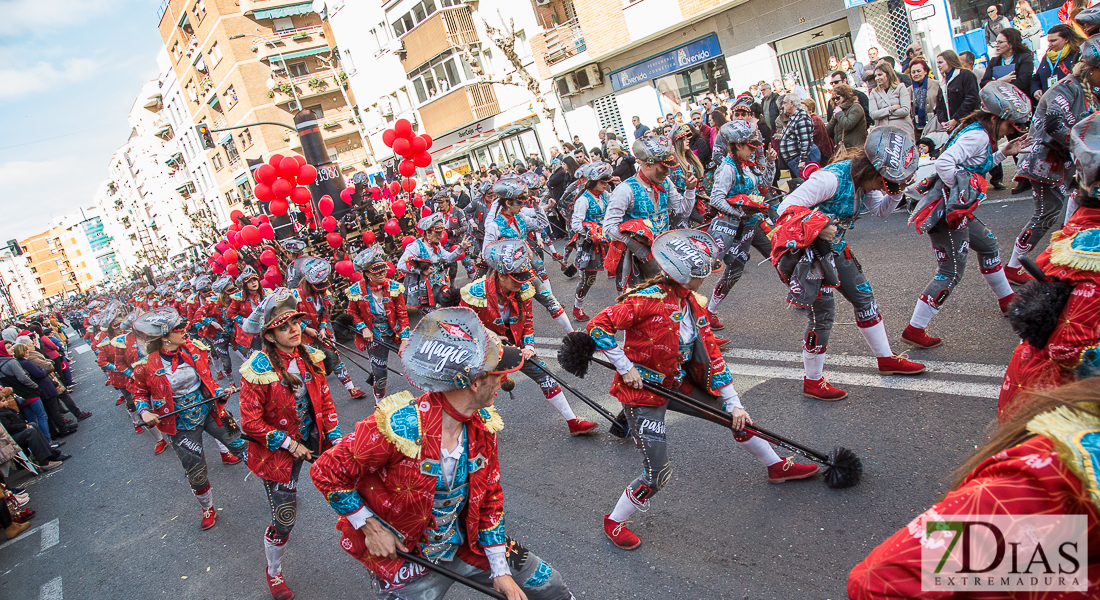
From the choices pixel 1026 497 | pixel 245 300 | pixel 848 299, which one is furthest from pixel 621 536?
pixel 245 300

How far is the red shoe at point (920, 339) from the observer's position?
16.9 ft

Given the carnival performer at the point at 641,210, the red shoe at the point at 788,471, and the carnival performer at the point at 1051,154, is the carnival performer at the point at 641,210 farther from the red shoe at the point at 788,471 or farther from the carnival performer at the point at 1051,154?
the carnival performer at the point at 1051,154

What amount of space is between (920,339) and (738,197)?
2.16 metres

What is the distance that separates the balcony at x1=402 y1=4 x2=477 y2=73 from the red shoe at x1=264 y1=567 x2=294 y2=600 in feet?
90.8

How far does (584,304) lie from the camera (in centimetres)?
994

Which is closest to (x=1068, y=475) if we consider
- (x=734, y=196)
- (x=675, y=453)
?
(x=675, y=453)

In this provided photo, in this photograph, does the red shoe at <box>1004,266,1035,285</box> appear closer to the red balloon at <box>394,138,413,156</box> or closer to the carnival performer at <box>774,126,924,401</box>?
the carnival performer at <box>774,126,924,401</box>

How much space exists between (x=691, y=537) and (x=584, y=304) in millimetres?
6209

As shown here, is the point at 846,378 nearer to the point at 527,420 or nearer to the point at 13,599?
the point at 527,420

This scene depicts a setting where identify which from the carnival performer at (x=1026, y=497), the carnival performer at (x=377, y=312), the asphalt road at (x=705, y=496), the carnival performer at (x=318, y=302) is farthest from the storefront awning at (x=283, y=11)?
the carnival performer at (x=1026, y=497)

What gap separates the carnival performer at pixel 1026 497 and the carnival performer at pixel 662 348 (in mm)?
2181

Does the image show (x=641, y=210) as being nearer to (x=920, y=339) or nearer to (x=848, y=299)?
(x=848, y=299)

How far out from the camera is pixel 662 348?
12.1 feet

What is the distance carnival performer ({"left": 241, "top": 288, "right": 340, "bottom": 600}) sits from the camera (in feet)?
14.0
